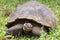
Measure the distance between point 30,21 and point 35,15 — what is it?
0.17m

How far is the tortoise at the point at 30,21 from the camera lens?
6.51 m

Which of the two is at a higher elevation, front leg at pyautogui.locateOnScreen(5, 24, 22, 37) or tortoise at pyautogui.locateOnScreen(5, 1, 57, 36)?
tortoise at pyautogui.locateOnScreen(5, 1, 57, 36)

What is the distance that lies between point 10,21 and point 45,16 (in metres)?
0.80

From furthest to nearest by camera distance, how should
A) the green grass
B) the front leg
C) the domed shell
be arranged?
the domed shell, the front leg, the green grass

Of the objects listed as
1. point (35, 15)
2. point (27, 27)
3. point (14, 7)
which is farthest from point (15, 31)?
point (14, 7)

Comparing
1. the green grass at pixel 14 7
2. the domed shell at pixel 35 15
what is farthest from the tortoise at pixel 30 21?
the green grass at pixel 14 7

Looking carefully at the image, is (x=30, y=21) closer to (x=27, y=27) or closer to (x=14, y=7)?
→ (x=27, y=27)

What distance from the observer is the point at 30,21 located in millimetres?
6676

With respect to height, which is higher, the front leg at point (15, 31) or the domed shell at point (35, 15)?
the domed shell at point (35, 15)

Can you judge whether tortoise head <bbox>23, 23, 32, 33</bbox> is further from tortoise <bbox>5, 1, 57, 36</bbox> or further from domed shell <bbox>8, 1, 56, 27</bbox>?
domed shell <bbox>8, 1, 56, 27</bbox>

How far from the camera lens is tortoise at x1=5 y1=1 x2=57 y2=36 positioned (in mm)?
6508

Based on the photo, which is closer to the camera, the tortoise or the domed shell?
the tortoise

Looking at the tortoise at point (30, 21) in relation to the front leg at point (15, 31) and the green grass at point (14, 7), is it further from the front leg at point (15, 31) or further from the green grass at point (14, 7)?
the green grass at point (14, 7)

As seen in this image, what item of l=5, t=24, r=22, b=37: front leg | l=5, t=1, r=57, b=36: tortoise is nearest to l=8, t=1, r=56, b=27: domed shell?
l=5, t=1, r=57, b=36: tortoise
